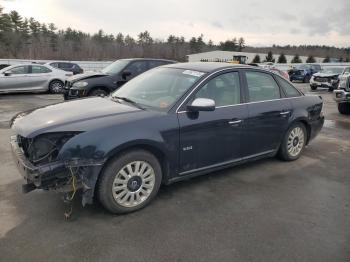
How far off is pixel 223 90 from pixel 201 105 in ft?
2.46

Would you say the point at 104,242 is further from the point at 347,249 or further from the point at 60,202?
the point at 347,249

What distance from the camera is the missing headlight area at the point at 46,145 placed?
11.5ft

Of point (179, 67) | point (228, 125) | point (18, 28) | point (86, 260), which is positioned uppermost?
point (18, 28)

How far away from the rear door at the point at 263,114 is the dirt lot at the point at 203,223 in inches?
18.5

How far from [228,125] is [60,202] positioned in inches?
90.9

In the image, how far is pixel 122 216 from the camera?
3.84 metres

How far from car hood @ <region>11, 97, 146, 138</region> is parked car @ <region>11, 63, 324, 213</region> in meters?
0.01

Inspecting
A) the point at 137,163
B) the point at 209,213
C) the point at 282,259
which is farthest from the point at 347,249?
the point at 137,163

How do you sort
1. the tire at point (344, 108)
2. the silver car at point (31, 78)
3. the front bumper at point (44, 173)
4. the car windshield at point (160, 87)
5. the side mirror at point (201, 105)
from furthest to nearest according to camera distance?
the silver car at point (31, 78), the tire at point (344, 108), the car windshield at point (160, 87), the side mirror at point (201, 105), the front bumper at point (44, 173)

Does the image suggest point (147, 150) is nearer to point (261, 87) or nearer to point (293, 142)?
point (261, 87)

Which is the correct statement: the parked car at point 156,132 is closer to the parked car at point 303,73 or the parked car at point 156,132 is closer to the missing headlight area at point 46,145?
the missing headlight area at point 46,145

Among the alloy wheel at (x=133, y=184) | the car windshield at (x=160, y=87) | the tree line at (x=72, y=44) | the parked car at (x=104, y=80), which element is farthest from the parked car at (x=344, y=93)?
the tree line at (x=72, y=44)

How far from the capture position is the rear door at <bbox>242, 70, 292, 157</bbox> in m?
4.97

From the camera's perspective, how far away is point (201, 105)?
412 centimetres
